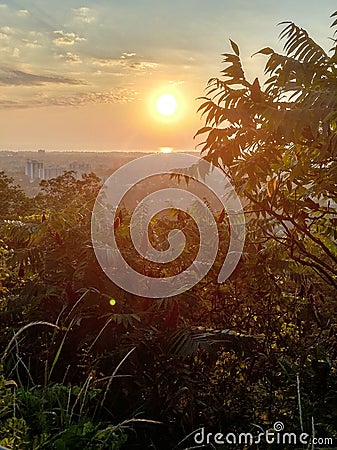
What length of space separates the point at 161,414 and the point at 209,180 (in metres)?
1.35

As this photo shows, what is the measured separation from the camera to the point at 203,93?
3.14m

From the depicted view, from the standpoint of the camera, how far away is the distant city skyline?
14.2ft

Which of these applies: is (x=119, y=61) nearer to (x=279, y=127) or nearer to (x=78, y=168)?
(x=78, y=168)

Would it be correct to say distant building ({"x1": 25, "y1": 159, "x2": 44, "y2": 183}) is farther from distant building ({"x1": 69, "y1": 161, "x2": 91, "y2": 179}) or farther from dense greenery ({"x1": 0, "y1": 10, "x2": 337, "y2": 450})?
dense greenery ({"x1": 0, "y1": 10, "x2": 337, "y2": 450})

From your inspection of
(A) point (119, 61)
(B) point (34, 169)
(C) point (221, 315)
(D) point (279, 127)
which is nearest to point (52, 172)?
(B) point (34, 169)

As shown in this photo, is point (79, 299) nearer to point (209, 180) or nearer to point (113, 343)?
point (113, 343)

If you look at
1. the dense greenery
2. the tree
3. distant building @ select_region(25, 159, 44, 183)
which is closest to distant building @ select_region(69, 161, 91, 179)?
distant building @ select_region(25, 159, 44, 183)


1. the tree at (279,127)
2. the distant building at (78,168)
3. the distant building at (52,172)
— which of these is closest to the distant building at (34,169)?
the distant building at (52,172)

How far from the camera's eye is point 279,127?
270 centimetres

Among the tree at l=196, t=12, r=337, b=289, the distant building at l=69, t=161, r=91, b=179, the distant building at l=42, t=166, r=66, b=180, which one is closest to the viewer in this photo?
the tree at l=196, t=12, r=337, b=289

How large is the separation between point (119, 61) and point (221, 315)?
776cm

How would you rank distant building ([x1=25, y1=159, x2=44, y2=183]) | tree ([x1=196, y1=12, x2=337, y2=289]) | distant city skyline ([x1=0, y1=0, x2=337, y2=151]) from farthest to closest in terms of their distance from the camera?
distant building ([x1=25, y1=159, x2=44, y2=183]) < distant city skyline ([x1=0, y1=0, x2=337, y2=151]) < tree ([x1=196, y1=12, x2=337, y2=289])

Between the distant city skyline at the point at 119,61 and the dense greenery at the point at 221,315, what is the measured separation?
12.0 inches

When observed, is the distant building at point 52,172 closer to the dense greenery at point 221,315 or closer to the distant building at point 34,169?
the distant building at point 34,169
